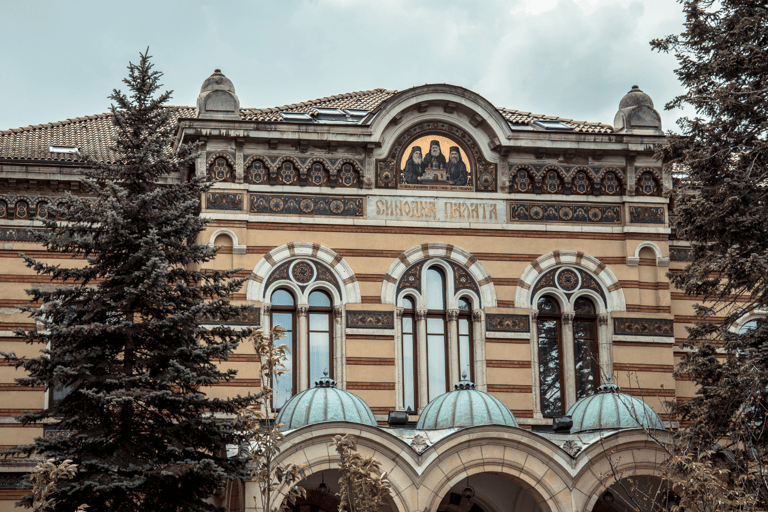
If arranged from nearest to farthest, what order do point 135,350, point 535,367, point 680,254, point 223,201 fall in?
point 135,350 < point 223,201 < point 535,367 < point 680,254

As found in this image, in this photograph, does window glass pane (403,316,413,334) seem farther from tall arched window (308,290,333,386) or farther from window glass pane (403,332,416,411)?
tall arched window (308,290,333,386)

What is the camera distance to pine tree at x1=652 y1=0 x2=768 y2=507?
21.4 meters

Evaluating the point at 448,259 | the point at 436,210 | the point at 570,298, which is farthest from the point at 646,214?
the point at 436,210

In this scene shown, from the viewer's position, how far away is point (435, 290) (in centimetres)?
2692

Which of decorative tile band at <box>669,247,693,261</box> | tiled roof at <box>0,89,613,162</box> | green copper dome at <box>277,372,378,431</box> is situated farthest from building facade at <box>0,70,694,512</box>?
green copper dome at <box>277,372,378,431</box>

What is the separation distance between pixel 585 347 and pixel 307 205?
7228mm

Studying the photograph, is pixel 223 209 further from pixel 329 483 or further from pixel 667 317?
pixel 667 317

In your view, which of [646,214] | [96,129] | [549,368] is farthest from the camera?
[96,129]

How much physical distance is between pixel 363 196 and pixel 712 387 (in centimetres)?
922

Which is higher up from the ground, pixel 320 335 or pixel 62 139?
pixel 62 139

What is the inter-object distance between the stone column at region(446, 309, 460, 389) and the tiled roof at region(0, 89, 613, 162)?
5525 mm

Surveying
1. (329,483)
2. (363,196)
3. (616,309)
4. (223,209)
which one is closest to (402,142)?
(363,196)

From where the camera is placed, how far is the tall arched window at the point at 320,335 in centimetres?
2603

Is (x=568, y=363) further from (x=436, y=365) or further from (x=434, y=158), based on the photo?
(x=434, y=158)
